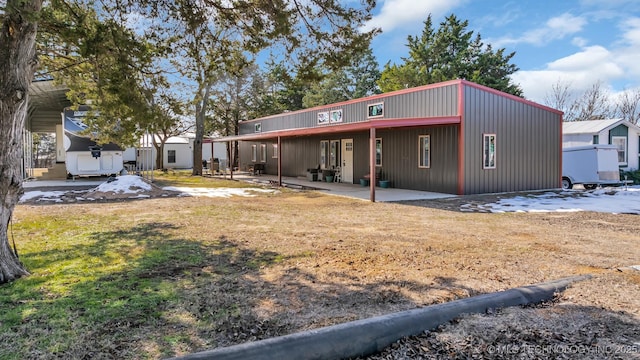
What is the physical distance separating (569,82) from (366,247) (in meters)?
41.2

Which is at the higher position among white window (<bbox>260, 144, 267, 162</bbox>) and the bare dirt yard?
white window (<bbox>260, 144, 267, 162</bbox>)

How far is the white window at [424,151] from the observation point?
13.7 meters

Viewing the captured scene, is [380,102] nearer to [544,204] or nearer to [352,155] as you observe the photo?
[352,155]

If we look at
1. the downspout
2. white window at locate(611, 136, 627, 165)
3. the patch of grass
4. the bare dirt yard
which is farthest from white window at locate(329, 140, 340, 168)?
white window at locate(611, 136, 627, 165)

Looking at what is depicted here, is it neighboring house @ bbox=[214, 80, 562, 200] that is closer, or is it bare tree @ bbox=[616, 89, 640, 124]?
neighboring house @ bbox=[214, 80, 562, 200]

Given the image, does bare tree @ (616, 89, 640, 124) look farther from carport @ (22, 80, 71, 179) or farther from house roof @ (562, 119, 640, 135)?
carport @ (22, 80, 71, 179)

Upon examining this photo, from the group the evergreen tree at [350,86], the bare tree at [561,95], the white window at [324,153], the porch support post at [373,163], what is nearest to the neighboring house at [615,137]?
the white window at [324,153]

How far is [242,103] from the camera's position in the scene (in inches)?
1207

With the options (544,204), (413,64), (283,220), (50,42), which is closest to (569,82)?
(413,64)

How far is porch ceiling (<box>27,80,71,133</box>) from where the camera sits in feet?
47.9

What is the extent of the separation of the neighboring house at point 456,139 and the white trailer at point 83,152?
26.7 feet

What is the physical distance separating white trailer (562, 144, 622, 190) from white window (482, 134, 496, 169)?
15.8ft

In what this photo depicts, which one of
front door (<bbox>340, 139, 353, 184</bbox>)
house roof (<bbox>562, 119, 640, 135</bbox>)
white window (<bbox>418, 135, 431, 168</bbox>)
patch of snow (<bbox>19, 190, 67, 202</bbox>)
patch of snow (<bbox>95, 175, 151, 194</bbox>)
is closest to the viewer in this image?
patch of snow (<bbox>19, 190, 67, 202</bbox>)

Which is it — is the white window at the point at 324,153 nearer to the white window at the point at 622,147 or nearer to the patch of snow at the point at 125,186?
the patch of snow at the point at 125,186
